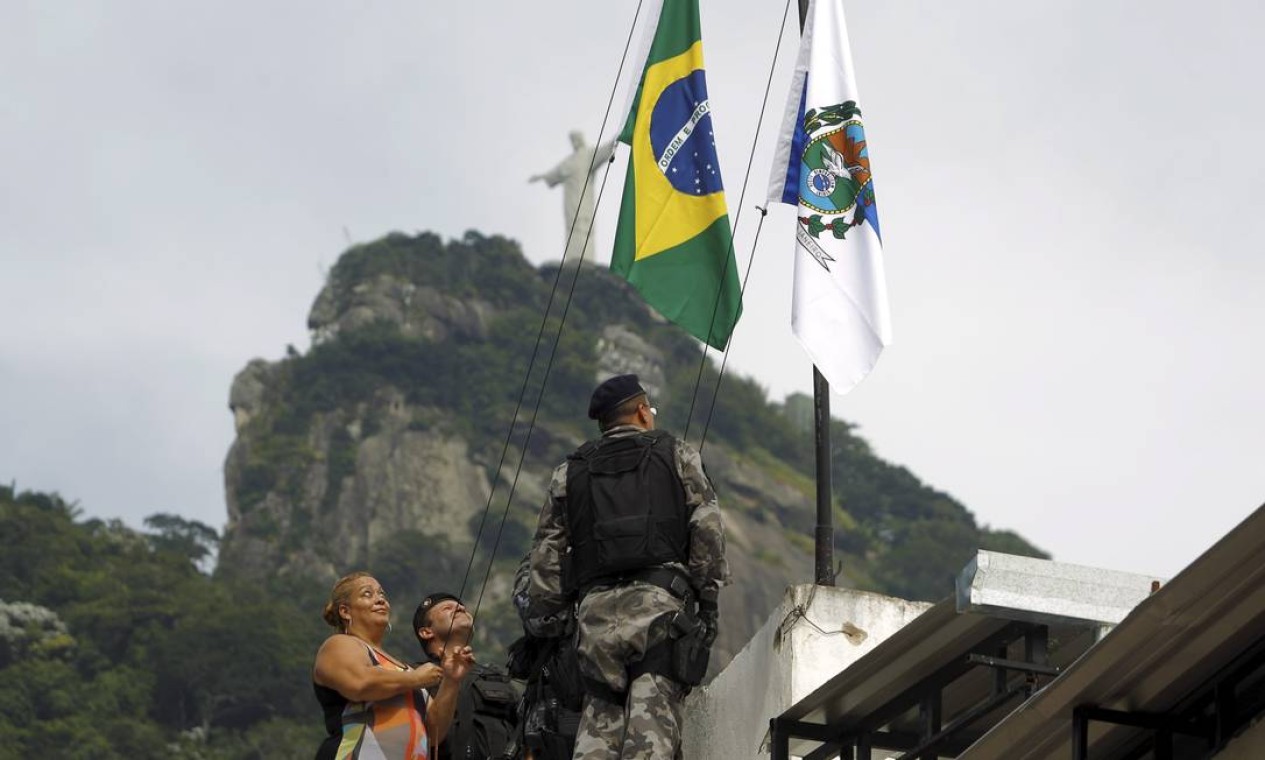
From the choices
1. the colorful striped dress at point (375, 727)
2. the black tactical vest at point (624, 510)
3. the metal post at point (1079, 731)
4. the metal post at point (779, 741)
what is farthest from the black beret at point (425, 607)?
the metal post at point (1079, 731)

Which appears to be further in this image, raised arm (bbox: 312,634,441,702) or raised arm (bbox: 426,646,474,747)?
raised arm (bbox: 426,646,474,747)

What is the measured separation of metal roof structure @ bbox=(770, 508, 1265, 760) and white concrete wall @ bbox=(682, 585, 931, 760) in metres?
0.24

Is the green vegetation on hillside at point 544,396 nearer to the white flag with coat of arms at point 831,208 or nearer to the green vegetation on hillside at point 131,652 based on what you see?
the green vegetation on hillside at point 131,652

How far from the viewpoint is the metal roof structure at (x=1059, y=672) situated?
5598 mm

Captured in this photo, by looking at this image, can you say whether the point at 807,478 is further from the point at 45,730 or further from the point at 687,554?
the point at 687,554

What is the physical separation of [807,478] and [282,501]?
2751 centimetres

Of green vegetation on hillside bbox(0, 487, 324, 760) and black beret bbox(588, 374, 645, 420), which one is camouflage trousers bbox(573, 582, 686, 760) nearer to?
black beret bbox(588, 374, 645, 420)

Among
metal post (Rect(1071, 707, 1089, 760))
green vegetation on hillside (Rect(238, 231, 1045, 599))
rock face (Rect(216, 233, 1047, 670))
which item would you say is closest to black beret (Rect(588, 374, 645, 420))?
metal post (Rect(1071, 707, 1089, 760))

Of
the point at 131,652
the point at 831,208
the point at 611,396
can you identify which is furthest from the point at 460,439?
the point at 611,396

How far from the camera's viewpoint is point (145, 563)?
82.2 m

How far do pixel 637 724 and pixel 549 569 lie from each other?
2.11 feet

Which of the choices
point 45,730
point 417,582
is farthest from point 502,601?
point 45,730

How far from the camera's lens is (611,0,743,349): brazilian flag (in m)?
9.95

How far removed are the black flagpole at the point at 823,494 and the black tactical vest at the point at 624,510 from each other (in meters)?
1.76
